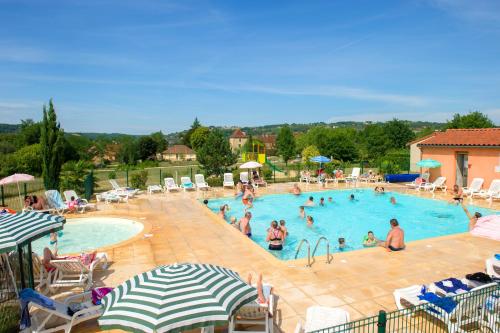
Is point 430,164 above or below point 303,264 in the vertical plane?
above

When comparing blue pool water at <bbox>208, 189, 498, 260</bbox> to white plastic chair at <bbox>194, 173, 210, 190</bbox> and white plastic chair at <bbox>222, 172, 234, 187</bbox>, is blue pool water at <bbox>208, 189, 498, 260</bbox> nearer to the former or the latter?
white plastic chair at <bbox>194, 173, 210, 190</bbox>

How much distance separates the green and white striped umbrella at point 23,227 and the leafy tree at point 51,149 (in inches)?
569

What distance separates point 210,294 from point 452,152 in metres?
20.2

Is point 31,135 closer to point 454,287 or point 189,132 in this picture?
point 189,132

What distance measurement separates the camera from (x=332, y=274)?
7535mm

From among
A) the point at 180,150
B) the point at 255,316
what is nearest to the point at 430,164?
the point at 255,316

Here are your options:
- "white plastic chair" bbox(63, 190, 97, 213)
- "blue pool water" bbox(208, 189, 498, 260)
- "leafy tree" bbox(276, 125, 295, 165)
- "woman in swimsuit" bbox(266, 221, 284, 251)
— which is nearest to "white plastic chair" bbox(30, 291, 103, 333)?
"woman in swimsuit" bbox(266, 221, 284, 251)

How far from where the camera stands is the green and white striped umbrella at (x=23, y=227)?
5177 mm

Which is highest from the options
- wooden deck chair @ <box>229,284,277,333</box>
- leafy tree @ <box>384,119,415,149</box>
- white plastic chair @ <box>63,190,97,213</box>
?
leafy tree @ <box>384,119,415,149</box>

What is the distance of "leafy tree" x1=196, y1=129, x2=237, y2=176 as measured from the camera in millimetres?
24188

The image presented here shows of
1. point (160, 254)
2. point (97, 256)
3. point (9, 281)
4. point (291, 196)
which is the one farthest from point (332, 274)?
point (291, 196)

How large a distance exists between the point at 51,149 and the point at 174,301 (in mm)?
19245

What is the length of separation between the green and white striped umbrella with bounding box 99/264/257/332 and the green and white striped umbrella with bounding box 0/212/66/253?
6.75ft

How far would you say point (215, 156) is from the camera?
952 inches
